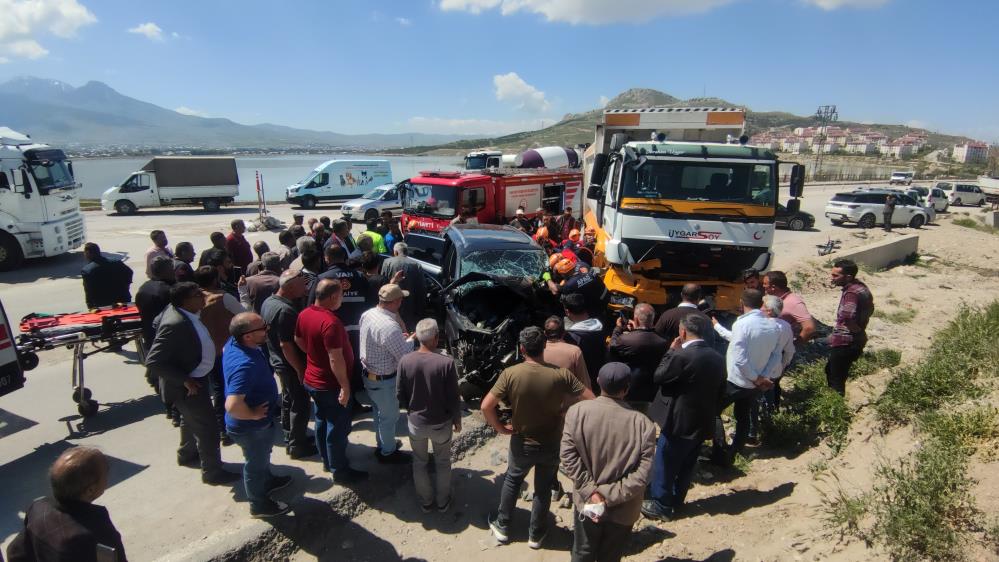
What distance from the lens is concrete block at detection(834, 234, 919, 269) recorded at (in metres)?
14.3

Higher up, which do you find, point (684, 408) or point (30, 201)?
point (30, 201)

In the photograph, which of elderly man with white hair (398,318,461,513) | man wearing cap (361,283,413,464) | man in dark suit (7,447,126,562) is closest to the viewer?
man in dark suit (7,447,126,562)

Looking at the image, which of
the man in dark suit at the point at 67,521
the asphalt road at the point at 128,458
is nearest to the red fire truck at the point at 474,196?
the asphalt road at the point at 128,458

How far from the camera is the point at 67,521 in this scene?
7.36 feet

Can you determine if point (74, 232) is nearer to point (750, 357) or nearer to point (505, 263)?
point (505, 263)

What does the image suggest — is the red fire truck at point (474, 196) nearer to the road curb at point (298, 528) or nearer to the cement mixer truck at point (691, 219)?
the cement mixer truck at point (691, 219)

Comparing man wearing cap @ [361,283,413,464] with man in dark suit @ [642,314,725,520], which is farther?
man wearing cap @ [361,283,413,464]

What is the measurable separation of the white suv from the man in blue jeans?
25.2 metres

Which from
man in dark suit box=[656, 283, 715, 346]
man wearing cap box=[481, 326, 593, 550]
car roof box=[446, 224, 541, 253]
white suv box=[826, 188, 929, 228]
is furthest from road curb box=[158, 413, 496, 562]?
Result: white suv box=[826, 188, 929, 228]

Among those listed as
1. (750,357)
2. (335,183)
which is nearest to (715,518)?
(750,357)

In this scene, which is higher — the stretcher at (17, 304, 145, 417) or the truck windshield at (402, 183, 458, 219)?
the truck windshield at (402, 183, 458, 219)

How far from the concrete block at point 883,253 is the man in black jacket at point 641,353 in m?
12.0

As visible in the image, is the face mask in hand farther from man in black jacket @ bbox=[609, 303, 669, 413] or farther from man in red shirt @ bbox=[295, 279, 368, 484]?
man in red shirt @ bbox=[295, 279, 368, 484]

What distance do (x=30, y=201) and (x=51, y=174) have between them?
92cm
